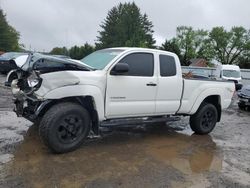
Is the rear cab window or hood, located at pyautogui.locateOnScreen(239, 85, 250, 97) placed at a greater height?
the rear cab window

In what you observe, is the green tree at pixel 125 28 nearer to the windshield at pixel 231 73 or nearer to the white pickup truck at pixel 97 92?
the windshield at pixel 231 73

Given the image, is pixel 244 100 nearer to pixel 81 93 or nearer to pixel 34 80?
pixel 81 93

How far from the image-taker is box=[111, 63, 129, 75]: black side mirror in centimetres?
637

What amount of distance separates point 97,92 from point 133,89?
85cm

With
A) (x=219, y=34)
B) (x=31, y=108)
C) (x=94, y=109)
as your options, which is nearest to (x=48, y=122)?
(x=31, y=108)

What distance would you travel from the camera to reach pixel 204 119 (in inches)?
339

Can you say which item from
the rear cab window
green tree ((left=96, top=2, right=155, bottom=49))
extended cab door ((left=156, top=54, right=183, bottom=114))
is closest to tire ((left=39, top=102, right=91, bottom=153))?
the rear cab window

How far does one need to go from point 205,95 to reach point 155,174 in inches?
140

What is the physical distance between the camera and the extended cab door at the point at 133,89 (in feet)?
21.3

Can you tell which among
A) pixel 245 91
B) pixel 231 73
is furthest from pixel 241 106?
pixel 231 73

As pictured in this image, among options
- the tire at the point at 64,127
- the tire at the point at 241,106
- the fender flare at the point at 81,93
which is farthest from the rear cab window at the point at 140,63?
the tire at the point at 241,106

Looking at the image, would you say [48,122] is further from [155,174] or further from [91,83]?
[155,174]

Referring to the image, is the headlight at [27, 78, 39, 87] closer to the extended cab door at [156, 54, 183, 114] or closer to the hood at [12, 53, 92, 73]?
the hood at [12, 53, 92, 73]

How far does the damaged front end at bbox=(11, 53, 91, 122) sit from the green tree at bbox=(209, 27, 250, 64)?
257 feet
